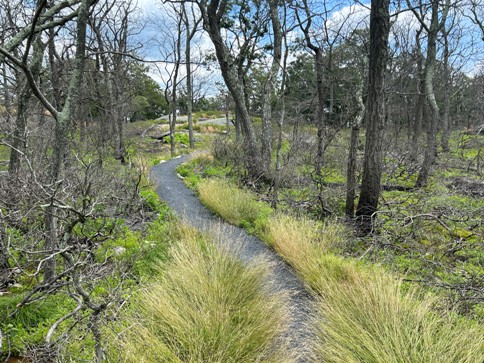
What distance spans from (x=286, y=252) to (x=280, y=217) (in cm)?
118

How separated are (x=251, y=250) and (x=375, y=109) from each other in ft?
10.8

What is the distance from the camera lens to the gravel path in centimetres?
291

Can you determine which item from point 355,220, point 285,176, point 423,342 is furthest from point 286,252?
point 285,176

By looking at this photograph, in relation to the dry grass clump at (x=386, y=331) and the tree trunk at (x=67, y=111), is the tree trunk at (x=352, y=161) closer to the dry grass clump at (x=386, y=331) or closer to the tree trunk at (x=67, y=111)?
the dry grass clump at (x=386, y=331)

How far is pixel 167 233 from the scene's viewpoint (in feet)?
17.2

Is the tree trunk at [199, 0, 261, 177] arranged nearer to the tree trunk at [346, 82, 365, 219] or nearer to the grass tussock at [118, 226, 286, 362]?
the tree trunk at [346, 82, 365, 219]

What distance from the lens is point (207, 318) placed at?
100.0 inches

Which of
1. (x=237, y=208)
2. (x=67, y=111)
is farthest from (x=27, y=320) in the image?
(x=237, y=208)

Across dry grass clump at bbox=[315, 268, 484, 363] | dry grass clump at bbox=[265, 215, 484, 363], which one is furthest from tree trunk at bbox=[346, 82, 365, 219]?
dry grass clump at bbox=[315, 268, 484, 363]

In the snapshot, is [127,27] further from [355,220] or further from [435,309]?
[435,309]

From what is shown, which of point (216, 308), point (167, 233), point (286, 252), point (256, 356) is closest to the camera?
point (256, 356)

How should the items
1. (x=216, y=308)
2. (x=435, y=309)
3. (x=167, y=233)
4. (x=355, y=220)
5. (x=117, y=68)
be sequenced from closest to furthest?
1. (x=216, y=308)
2. (x=435, y=309)
3. (x=167, y=233)
4. (x=355, y=220)
5. (x=117, y=68)

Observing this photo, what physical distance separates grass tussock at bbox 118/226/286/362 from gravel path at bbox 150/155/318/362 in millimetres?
235

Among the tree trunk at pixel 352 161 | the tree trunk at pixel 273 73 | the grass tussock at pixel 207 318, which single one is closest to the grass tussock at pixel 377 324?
the grass tussock at pixel 207 318
